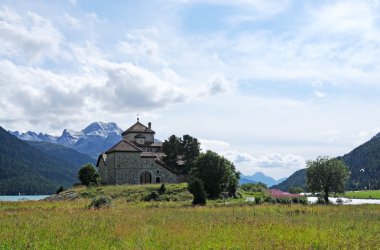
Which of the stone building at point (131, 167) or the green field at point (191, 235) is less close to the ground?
the stone building at point (131, 167)

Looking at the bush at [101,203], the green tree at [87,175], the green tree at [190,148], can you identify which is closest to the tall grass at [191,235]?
the bush at [101,203]

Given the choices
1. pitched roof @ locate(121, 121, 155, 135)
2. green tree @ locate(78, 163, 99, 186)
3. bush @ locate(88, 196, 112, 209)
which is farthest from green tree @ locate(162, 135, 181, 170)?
bush @ locate(88, 196, 112, 209)

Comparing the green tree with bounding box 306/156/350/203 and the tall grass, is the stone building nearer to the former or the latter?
the green tree with bounding box 306/156/350/203

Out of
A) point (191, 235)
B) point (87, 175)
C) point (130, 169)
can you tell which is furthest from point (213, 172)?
point (191, 235)

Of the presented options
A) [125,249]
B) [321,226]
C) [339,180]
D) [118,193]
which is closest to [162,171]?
[118,193]

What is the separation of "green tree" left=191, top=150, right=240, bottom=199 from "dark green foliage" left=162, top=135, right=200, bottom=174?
25662 millimetres

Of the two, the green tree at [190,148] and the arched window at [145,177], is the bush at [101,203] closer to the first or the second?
the arched window at [145,177]

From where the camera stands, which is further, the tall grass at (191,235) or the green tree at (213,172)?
the green tree at (213,172)

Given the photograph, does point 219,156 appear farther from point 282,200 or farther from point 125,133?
point 125,133

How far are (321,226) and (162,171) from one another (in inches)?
2546

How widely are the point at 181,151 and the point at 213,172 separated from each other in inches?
1138

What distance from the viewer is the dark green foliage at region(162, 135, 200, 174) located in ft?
279

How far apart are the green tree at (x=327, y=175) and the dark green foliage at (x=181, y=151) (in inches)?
1364

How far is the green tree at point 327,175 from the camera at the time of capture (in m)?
51.6
